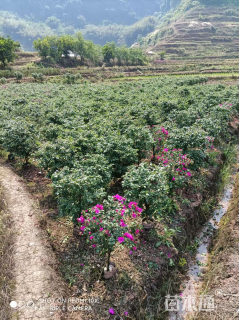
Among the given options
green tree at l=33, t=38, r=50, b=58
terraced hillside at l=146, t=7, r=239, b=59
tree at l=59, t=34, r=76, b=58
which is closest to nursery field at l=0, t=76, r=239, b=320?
green tree at l=33, t=38, r=50, b=58

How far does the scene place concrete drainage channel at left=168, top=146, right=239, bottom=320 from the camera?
6.33 meters

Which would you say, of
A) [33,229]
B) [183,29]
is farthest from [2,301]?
[183,29]

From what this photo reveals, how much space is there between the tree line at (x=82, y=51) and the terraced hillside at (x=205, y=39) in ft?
109

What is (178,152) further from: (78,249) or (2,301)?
(2,301)

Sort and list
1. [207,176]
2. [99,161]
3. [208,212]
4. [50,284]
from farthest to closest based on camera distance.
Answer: [207,176]
[208,212]
[99,161]
[50,284]

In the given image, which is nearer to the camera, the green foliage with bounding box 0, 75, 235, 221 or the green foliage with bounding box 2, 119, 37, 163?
the green foliage with bounding box 0, 75, 235, 221

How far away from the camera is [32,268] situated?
6020 millimetres

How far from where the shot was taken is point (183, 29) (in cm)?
14662

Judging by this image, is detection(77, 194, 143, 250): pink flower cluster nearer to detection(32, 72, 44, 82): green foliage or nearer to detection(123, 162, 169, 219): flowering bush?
detection(123, 162, 169, 219): flowering bush

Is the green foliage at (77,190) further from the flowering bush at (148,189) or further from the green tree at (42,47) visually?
the green tree at (42,47)

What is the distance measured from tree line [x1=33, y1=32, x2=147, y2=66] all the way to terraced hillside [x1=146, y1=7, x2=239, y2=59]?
109 ft

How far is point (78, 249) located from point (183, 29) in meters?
177

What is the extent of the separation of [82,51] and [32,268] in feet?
274
